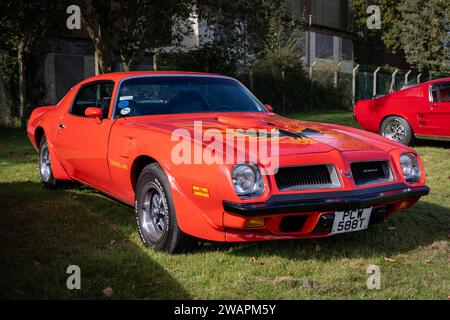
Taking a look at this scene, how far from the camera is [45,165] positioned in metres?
6.47

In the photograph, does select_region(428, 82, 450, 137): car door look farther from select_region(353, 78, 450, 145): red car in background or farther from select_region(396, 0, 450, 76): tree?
select_region(396, 0, 450, 76): tree

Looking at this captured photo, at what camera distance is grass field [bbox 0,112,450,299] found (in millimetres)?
3340

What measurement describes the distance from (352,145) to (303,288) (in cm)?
126

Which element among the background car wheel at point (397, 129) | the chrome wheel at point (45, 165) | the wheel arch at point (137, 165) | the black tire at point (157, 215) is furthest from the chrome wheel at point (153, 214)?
the background car wheel at point (397, 129)

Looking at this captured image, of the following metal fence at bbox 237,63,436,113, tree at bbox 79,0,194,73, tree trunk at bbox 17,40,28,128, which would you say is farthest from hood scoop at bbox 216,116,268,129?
metal fence at bbox 237,63,436,113

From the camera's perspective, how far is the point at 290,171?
144 inches

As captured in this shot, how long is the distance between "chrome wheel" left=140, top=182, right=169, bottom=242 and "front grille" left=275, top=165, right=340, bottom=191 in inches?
38.2

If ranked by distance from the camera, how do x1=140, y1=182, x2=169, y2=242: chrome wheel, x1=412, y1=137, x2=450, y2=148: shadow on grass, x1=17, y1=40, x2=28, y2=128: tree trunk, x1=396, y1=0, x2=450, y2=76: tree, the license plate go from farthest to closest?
x1=396, y1=0, x2=450, y2=76: tree, x1=17, y1=40, x2=28, y2=128: tree trunk, x1=412, y1=137, x2=450, y2=148: shadow on grass, x1=140, y1=182, x2=169, y2=242: chrome wheel, the license plate

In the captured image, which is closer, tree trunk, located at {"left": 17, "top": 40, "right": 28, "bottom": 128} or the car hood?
the car hood

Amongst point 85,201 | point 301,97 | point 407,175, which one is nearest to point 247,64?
point 301,97

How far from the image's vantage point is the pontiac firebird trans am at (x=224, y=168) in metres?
3.54

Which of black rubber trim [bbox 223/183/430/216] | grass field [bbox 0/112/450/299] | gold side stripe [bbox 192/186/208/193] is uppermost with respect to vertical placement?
gold side stripe [bbox 192/186/208/193]

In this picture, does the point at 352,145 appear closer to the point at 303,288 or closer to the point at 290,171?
the point at 290,171

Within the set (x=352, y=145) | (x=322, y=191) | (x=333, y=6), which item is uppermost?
(x=333, y=6)
